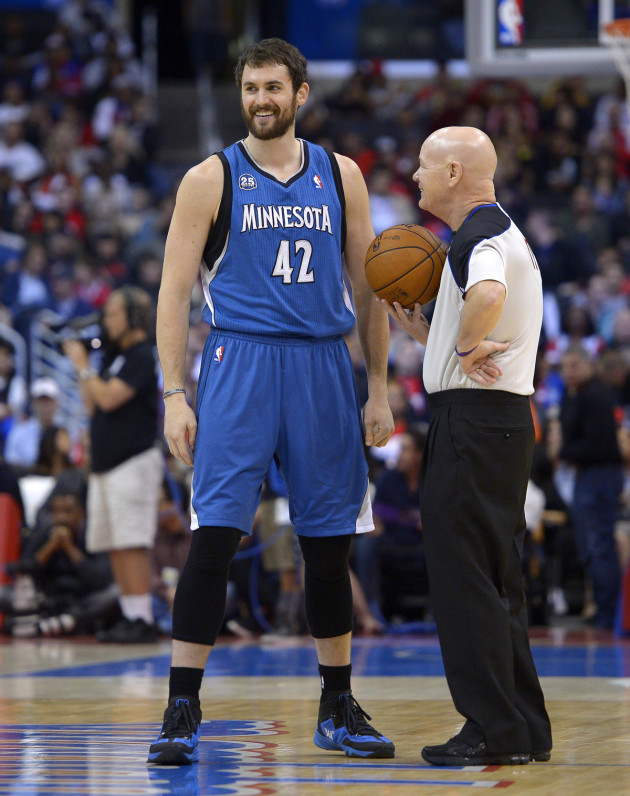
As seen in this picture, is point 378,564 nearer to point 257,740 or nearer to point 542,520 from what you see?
point 542,520

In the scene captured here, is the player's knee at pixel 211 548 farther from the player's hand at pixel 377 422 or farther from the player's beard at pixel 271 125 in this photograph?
the player's beard at pixel 271 125

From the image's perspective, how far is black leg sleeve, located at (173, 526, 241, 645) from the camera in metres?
4.32

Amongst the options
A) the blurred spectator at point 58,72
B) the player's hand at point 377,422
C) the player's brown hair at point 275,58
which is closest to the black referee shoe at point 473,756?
the player's hand at point 377,422

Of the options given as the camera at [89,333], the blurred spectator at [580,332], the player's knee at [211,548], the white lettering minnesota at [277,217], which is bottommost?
the player's knee at [211,548]

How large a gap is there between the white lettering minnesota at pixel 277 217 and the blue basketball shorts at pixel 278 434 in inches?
15.1

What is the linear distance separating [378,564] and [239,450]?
5.86 metres

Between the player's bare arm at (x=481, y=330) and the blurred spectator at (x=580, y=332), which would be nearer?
the player's bare arm at (x=481, y=330)

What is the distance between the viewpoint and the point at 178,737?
4188mm

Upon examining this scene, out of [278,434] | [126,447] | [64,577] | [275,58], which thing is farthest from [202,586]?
[64,577]

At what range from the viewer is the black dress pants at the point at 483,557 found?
4109 mm

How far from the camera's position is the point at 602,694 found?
6035mm

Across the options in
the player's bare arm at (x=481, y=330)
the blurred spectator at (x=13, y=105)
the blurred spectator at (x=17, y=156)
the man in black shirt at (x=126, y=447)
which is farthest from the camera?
the blurred spectator at (x=13, y=105)

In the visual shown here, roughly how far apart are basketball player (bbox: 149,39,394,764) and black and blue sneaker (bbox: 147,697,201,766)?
0.06m

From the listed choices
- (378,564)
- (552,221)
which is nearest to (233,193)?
(378,564)
